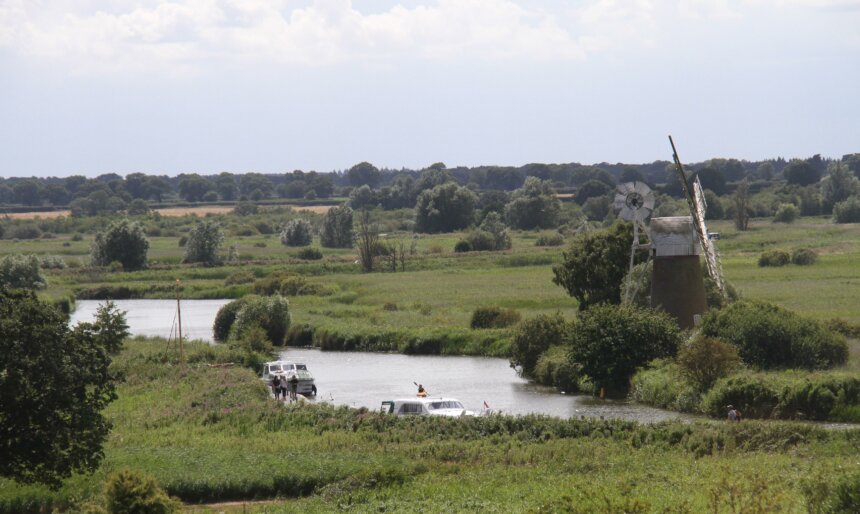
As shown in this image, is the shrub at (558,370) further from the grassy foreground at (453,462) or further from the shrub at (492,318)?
the grassy foreground at (453,462)

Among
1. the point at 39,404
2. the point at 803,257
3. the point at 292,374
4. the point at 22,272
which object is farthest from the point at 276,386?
the point at 22,272

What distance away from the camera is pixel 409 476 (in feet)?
115

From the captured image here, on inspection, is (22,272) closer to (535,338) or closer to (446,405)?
(535,338)

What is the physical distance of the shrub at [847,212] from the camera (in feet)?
550

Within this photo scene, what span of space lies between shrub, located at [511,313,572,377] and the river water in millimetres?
948

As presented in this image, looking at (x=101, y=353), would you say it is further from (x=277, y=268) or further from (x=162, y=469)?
(x=277, y=268)

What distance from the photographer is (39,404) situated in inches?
1314

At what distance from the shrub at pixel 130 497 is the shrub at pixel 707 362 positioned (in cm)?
2781

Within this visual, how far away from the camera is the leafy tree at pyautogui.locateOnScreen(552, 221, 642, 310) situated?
69.2m

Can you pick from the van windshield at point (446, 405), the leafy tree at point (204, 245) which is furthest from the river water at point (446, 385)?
the leafy tree at point (204, 245)

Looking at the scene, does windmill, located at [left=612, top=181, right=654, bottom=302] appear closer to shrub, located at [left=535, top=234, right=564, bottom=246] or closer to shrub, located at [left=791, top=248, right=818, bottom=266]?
shrub, located at [left=791, top=248, right=818, bottom=266]

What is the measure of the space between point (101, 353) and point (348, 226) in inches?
5393

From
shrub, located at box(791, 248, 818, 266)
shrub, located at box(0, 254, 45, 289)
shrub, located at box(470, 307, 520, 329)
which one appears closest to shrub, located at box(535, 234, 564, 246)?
shrub, located at box(791, 248, 818, 266)

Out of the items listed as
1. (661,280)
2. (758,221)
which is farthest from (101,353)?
(758,221)
